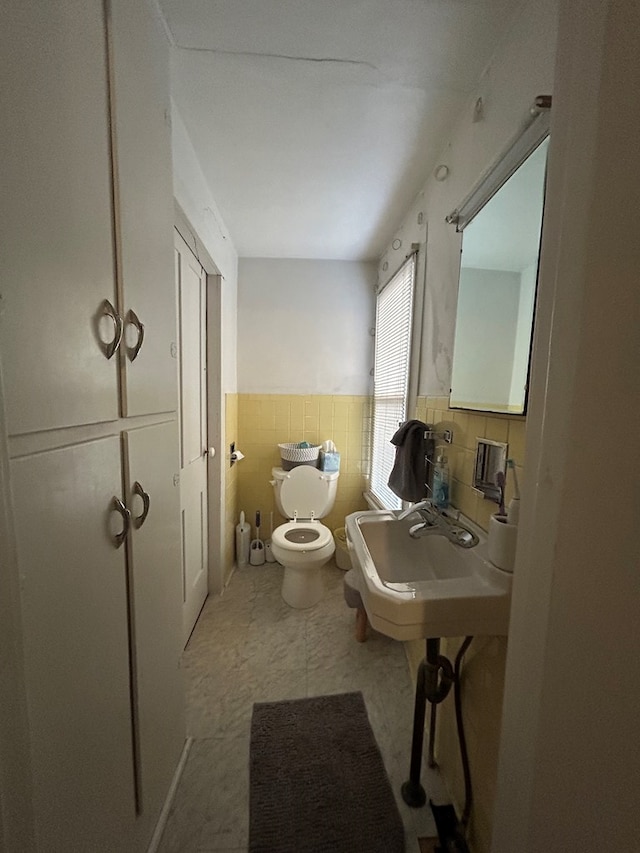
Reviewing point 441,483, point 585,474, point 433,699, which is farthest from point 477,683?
point 585,474

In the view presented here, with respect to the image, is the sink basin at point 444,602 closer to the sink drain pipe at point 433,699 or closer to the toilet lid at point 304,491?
the sink drain pipe at point 433,699

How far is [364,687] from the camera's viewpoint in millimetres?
1502

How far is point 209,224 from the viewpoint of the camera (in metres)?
Answer: 1.74

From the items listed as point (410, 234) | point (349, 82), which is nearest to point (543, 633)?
point (349, 82)

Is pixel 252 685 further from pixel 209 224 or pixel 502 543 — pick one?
pixel 209 224

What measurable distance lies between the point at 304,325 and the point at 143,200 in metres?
1.83

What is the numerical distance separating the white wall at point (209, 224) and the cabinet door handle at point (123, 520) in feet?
3.86

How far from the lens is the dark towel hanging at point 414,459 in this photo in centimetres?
145

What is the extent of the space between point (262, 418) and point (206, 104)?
183cm

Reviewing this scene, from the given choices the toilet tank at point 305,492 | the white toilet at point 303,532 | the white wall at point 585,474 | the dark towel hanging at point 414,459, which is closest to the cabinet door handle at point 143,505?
the white wall at point 585,474

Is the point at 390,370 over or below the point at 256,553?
over

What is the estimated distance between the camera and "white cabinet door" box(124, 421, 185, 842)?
2.68ft

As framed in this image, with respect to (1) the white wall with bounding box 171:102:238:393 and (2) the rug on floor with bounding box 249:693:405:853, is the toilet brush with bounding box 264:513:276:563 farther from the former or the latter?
(2) the rug on floor with bounding box 249:693:405:853

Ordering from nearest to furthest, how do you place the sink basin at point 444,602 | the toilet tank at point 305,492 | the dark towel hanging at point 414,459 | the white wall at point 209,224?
1. the sink basin at point 444,602
2. the white wall at point 209,224
3. the dark towel hanging at point 414,459
4. the toilet tank at point 305,492
